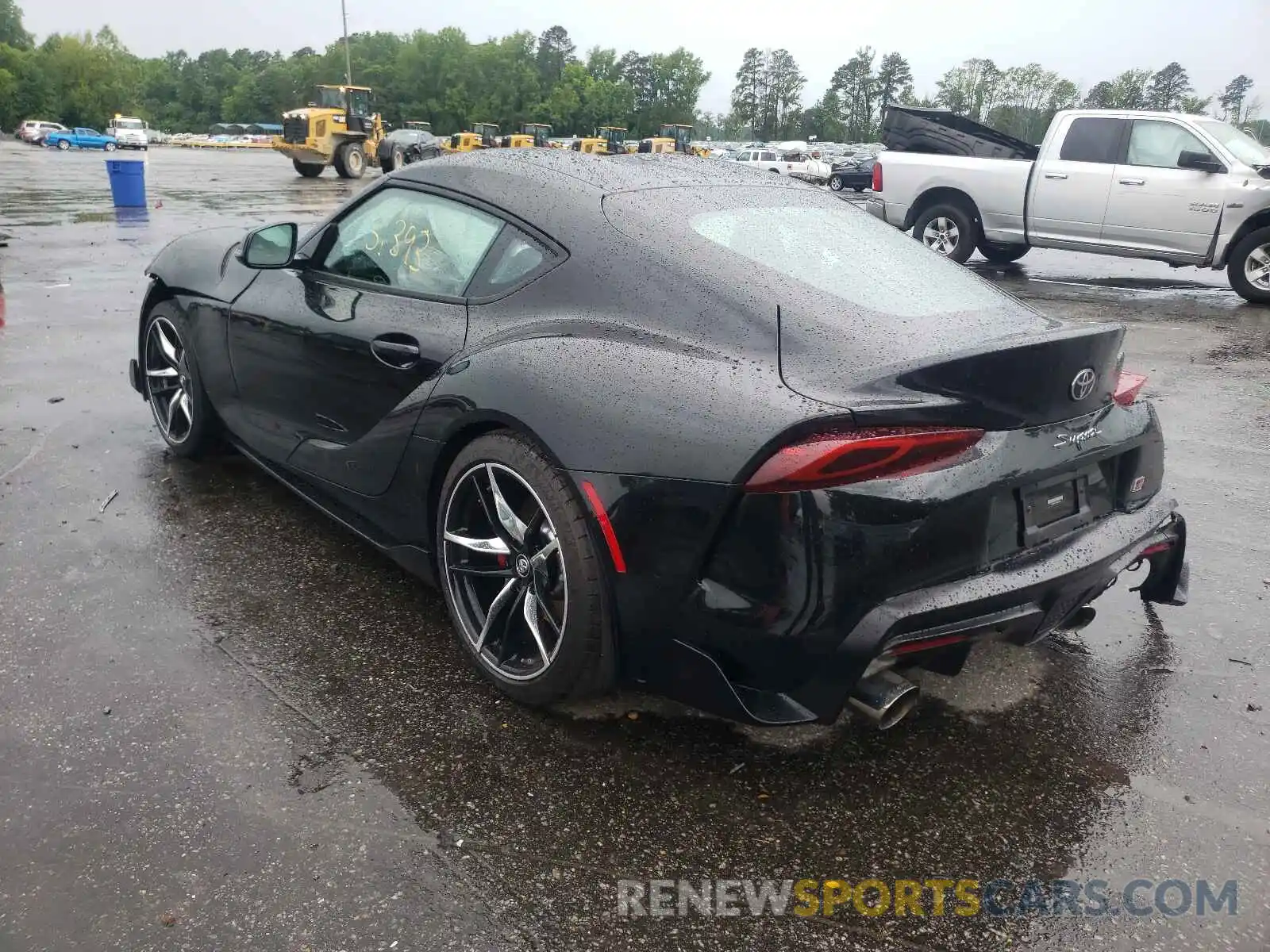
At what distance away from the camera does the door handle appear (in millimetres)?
3105

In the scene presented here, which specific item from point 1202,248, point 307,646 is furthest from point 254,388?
point 1202,248

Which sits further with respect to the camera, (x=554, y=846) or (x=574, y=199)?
(x=574, y=199)

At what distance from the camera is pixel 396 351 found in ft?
10.4

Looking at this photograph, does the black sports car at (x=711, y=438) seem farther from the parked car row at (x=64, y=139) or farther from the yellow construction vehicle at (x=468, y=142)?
the parked car row at (x=64, y=139)

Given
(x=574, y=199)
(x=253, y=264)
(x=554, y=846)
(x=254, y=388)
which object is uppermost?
(x=574, y=199)

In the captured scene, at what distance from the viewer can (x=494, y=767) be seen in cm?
258

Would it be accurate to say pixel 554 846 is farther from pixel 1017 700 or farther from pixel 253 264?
pixel 253 264

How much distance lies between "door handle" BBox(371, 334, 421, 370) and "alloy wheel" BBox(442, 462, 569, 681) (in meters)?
0.49

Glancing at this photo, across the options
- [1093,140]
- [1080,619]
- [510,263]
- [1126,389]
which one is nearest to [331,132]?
[1093,140]

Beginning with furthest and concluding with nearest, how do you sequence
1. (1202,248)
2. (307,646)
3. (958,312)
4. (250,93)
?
(250,93), (1202,248), (307,646), (958,312)

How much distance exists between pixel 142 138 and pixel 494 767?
263 ft

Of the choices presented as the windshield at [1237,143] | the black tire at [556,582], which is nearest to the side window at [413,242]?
the black tire at [556,582]

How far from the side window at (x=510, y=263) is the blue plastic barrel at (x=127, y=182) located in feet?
52.7

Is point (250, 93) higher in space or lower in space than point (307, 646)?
higher
